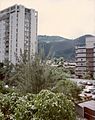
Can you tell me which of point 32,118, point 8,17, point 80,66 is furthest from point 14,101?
point 80,66

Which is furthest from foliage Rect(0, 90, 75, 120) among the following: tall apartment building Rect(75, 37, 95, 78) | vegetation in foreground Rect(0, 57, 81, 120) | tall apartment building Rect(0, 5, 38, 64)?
tall apartment building Rect(75, 37, 95, 78)

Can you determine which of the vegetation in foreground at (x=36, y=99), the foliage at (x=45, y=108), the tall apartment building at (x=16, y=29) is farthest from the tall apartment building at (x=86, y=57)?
the foliage at (x=45, y=108)

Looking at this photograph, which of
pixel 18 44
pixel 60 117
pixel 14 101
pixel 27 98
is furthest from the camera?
pixel 18 44

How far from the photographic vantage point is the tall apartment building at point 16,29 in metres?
21.9

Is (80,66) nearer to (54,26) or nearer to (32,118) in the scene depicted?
(54,26)

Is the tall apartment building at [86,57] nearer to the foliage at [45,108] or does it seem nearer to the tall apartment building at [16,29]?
the tall apartment building at [16,29]

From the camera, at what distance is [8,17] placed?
23078mm

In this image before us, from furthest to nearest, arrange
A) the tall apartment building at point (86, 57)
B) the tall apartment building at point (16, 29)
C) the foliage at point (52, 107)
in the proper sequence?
the tall apartment building at point (86, 57)
the tall apartment building at point (16, 29)
the foliage at point (52, 107)

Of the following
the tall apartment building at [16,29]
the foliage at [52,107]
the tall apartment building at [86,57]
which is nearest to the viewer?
the foliage at [52,107]

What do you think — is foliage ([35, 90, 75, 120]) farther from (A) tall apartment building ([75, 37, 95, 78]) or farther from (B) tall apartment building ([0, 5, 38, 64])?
(A) tall apartment building ([75, 37, 95, 78])

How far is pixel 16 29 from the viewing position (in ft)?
72.6

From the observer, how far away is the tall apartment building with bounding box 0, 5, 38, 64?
2194cm

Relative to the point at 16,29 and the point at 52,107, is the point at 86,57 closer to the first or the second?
the point at 16,29

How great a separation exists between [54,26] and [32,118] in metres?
3.68
